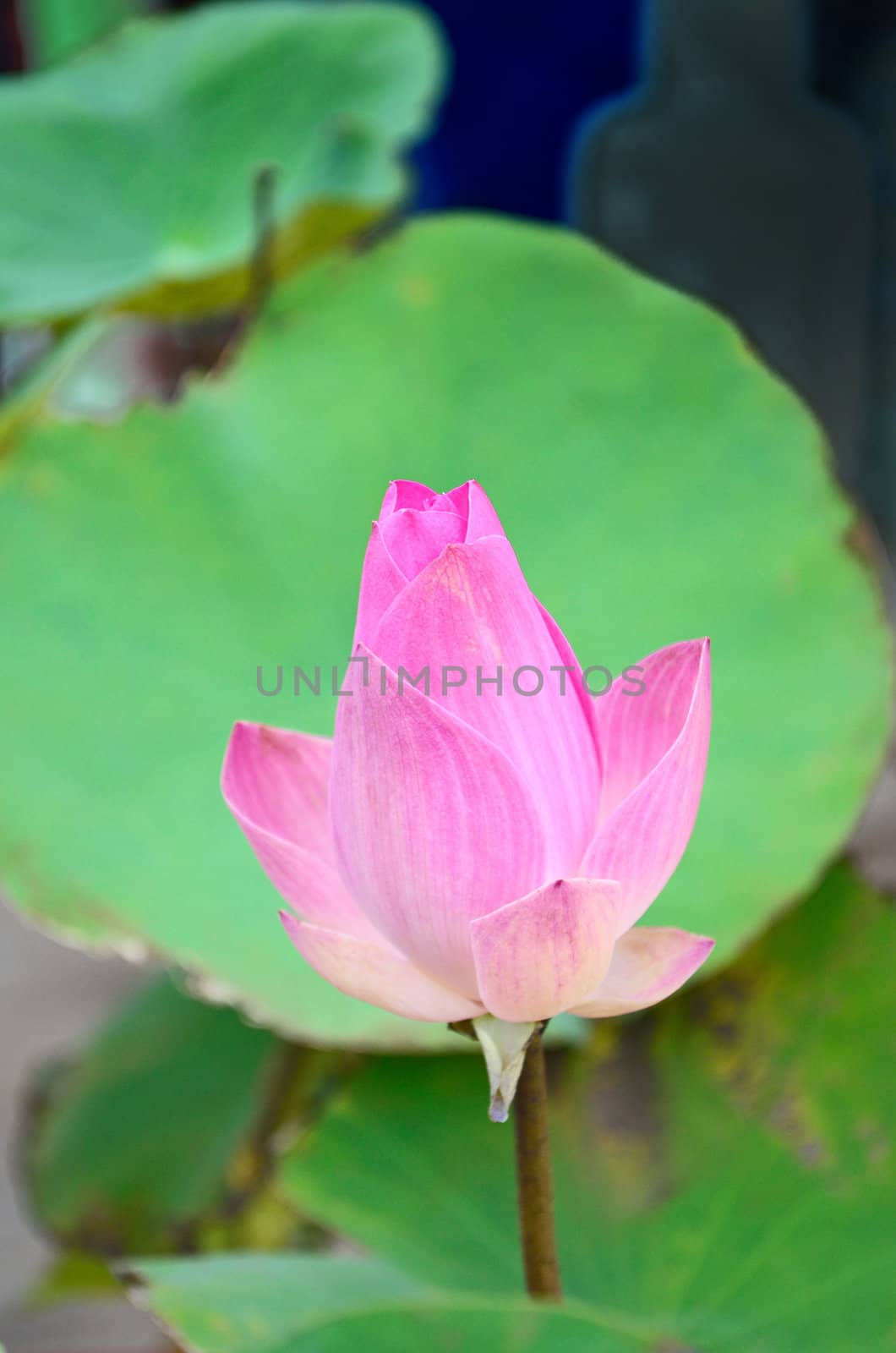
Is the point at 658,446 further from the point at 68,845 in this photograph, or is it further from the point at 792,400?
the point at 68,845

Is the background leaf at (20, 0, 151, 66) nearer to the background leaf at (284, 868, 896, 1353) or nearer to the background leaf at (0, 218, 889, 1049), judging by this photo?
the background leaf at (0, 218, 889, 1049)

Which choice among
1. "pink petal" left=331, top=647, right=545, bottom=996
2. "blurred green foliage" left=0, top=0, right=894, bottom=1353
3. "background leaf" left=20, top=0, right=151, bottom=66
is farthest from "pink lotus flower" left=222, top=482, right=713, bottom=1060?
"background leaf" left=20, top=0, right=151, bottom=66

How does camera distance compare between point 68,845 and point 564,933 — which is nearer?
point 564,933

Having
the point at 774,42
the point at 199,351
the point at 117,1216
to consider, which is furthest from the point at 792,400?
the point at 199,351

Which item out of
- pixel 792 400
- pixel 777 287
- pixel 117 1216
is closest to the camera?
pixel 792 400

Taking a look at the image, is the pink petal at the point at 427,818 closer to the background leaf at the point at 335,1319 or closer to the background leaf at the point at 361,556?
the background leaf at the point at 335,1319

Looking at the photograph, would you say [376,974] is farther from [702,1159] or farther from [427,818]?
[702,1159]

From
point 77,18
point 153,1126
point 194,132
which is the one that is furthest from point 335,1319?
point 77,18
